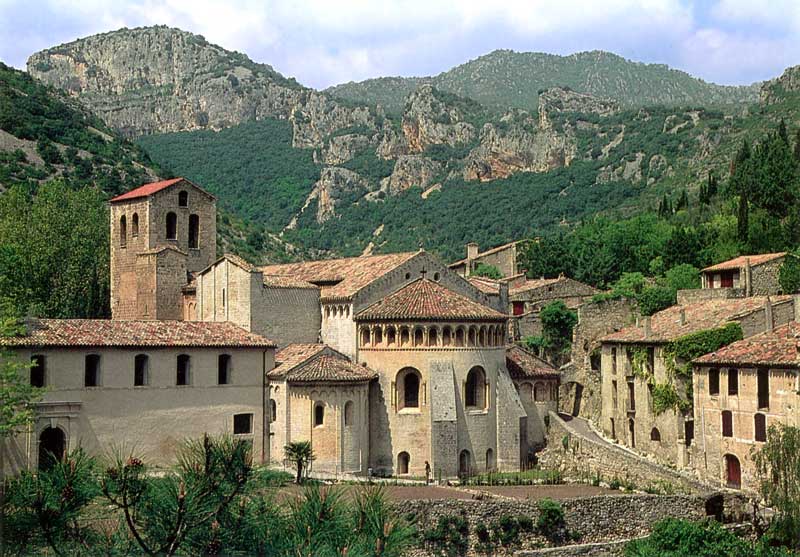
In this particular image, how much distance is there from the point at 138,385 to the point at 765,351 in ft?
92.4

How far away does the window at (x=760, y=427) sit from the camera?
48.8 m

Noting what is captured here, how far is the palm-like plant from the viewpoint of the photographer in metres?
46.8

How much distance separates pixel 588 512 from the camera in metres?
42.7

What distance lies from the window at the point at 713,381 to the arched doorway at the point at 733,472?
10.4 ft

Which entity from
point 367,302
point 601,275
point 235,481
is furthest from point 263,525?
point 601,275

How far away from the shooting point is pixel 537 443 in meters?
58.1

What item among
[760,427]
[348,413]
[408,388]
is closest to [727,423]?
[760,427]

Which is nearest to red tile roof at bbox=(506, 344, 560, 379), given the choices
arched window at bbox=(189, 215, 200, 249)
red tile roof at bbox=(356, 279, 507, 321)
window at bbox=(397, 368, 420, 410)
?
red tile roof at bbox=(356, 279, 507, 321)

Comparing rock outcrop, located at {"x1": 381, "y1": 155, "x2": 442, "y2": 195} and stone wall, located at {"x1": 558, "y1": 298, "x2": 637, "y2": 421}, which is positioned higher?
rock outcrop, located at {"x1": 381, "y1": 155, "x2": 442, "y2": 195}

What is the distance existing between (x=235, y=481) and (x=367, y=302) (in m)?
33.2

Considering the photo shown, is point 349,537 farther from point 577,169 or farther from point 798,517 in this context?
point 577,169

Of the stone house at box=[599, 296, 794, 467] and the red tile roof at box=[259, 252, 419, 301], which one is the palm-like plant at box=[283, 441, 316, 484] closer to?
the red tile roof at box=[259, 252, 419, 301]

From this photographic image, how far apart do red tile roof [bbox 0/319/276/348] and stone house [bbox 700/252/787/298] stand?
107 feet

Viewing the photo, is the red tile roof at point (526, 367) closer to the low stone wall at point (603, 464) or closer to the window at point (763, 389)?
the low stone wall at point (603, 464)
